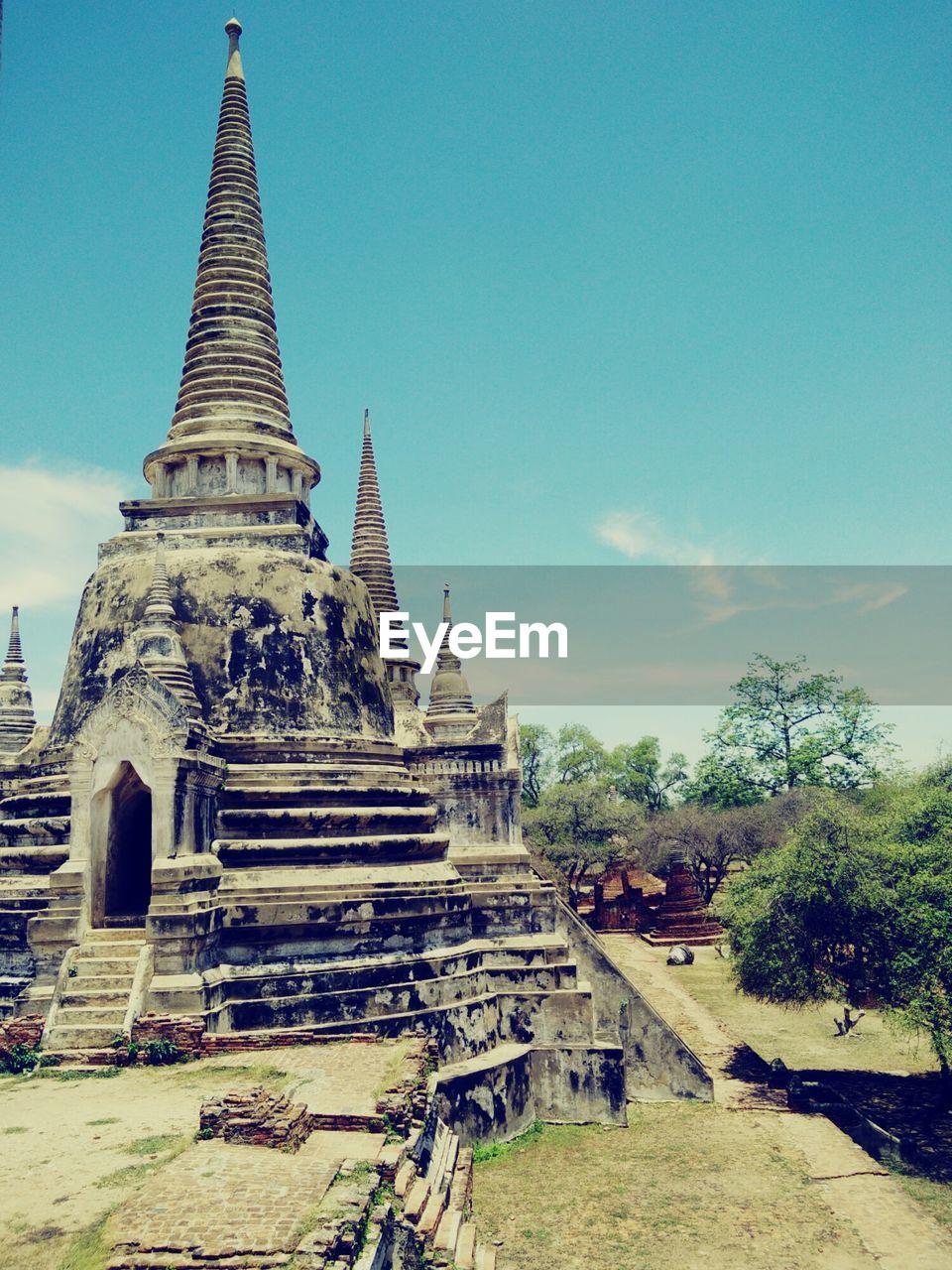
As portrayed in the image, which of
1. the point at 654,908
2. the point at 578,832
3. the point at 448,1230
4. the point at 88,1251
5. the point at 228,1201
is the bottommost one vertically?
the point at 448,1230

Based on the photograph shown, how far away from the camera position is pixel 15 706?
82.7 feet

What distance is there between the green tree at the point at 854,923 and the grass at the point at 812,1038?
173cm

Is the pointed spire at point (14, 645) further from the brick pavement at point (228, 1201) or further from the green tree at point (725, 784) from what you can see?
the green tree at point (725, 784)

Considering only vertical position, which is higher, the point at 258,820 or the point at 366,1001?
the point at 258,820

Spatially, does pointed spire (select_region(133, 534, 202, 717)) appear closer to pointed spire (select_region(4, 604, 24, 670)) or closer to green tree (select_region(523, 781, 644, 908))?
pointed spire (select_region(4, 604, 24, 670))

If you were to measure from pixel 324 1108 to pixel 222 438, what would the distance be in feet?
44.3

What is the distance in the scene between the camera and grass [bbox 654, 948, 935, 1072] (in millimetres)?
23172

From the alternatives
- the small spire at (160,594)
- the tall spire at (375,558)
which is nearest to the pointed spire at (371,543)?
Answer: the tall spire at (375,558)

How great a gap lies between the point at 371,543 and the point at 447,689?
15.7ft

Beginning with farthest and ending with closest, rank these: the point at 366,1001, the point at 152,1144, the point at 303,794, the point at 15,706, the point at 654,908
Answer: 1. the point at 654,908
2. the point at 15,706
3. the point at 303,794
4. the point at 366,1001
5. the point at 152,1144

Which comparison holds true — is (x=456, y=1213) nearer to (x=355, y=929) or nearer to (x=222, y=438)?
(x=355, y=929)

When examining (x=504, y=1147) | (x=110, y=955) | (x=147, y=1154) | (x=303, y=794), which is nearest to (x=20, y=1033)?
(x=110, y=955)

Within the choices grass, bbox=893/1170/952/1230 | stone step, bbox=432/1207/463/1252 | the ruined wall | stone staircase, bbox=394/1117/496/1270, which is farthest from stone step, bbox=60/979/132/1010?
grass, bbox=893/1170/952/1230

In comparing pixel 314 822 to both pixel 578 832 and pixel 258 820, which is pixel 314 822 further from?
pixel 578 832
